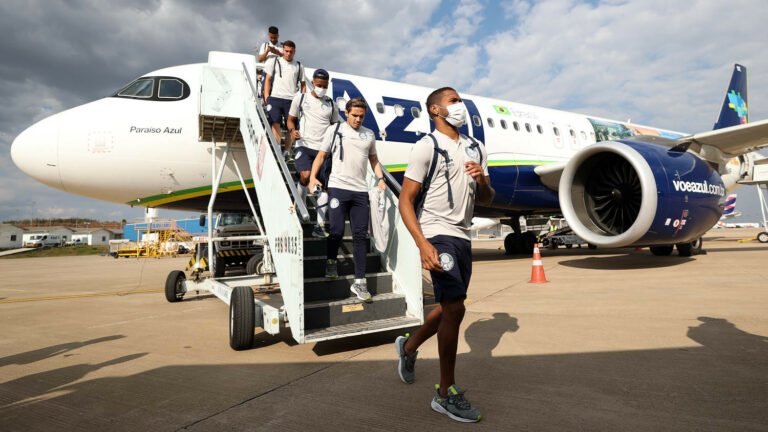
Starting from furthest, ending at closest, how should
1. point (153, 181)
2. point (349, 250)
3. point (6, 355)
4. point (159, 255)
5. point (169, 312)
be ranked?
point (159, 255) < point (153, 181) < point (169, 312) < point (349, 250) < point (6, 355)

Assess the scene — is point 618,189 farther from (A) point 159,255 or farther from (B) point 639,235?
(A) point 159,255

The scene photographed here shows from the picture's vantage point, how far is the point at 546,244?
67.4ft

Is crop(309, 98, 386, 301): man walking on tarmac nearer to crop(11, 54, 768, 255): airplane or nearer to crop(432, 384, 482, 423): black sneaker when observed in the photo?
crop(432, 384, 482, 423): black sneaker

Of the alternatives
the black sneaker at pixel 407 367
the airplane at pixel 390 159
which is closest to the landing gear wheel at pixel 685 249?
the airplane at pixel 390 159

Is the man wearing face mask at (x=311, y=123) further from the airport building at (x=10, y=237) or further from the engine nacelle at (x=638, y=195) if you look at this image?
the airport building at (x=10, y=237)

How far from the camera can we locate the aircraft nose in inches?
255

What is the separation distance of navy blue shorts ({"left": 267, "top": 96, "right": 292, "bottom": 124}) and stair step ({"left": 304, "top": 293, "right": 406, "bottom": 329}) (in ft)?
10.7

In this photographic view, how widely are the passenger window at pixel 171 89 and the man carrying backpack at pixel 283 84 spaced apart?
221 cm

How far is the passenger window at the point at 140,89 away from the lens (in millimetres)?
7078

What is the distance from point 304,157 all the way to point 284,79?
5.39 ft

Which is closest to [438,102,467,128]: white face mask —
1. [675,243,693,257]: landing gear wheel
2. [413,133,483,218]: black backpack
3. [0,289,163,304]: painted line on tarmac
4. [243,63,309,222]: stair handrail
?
[413,133,483,218]: black backpack

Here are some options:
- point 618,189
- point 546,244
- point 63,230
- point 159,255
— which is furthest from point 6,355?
point 63,230

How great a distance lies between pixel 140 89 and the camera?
713 cm

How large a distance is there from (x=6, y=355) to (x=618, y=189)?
8.79 m
